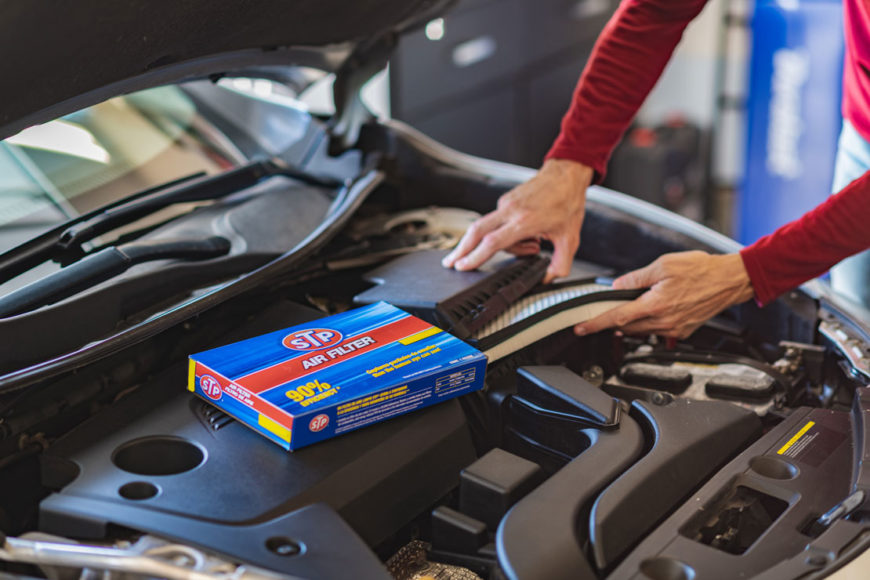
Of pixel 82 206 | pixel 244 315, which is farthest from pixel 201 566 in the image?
pixel 82 206

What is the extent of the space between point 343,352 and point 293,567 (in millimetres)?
294

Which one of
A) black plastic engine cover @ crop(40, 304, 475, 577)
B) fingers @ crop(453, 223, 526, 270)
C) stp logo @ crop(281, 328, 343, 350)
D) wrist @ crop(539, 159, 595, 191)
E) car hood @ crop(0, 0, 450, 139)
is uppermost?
car hood @ crop(0, 0, 450, 139)

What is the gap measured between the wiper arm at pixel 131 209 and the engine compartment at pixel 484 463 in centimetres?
17

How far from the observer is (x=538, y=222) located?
138 cm

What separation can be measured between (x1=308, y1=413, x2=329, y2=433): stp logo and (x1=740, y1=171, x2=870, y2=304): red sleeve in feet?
2.31

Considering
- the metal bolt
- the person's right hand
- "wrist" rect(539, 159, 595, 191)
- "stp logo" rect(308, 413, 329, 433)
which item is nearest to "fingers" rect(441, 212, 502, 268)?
the person's right hand

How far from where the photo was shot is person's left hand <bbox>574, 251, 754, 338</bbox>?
1.27 meters

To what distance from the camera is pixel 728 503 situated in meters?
0.93

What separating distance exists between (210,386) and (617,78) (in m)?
0.87

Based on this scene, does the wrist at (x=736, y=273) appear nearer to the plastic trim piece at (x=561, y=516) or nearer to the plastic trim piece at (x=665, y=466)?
the plastic trim piece at (x=665, y=466)

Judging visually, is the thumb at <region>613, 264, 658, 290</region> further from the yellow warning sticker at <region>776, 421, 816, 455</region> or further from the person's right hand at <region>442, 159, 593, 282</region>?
the yellow warning sticker at <region>776, 421, 816, 455</region>

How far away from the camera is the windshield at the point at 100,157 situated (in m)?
1.20

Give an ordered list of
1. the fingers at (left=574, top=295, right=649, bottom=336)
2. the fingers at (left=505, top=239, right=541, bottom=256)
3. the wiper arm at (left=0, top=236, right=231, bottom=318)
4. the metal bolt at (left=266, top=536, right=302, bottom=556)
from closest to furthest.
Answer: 1. the metal bolt at (left=266, top=536, right=302, bottom=556)
2. the wiper arm at (left=0, top=236, right=231, bottom=318)
3. the fingers at (left=574, top=295, right=649, bottom=336)
4. the fingers at (left=505, top=239, right=541, bottom=256)

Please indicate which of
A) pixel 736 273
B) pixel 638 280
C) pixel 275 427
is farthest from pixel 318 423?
pixel 736 273
